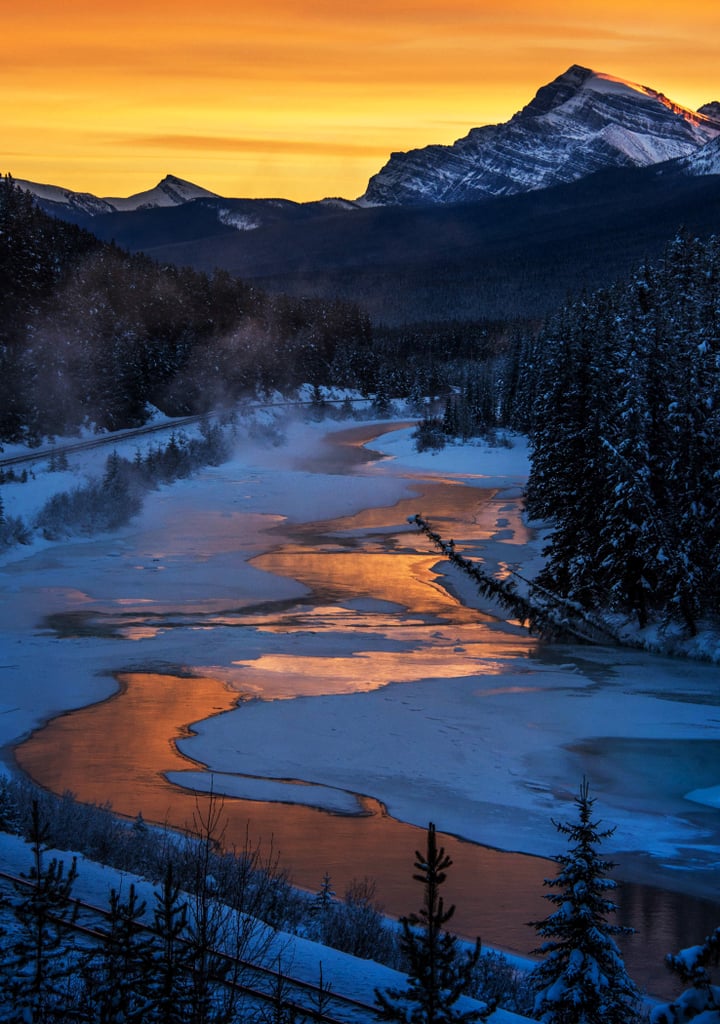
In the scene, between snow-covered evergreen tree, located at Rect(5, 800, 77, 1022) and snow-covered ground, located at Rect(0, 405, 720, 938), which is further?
snow-covered ground, located at Rect(0, 405, 720, 938)

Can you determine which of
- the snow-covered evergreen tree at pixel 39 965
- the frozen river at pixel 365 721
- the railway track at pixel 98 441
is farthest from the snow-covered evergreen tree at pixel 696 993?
the railway track at pixel 98 441

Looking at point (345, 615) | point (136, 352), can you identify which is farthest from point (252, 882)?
point (136, 352)

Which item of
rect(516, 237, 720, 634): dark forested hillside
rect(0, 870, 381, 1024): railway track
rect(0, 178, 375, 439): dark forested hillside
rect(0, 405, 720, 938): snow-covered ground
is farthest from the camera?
rect(0, 178, 375, 439): dark forested hillside

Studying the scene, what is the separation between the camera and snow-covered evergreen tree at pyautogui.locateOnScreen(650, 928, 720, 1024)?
5871 millimetres

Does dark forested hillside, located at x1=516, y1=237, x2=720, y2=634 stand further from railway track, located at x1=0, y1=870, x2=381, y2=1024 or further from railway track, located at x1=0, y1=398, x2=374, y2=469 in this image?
railway track, located at x1=0, y1=398, x2=374, y2=469

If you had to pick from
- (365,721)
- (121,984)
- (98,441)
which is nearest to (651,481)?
(365,721)

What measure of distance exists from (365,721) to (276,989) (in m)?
12.3

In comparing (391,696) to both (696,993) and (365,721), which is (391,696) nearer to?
(365,721)

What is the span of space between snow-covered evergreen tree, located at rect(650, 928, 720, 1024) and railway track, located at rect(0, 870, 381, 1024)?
184 cm

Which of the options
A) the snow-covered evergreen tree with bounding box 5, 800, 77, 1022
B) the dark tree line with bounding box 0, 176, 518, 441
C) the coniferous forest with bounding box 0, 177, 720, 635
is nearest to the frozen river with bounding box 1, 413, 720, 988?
the coniferous forest with bounding box 0, 177, 720, 635

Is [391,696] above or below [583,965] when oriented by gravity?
below

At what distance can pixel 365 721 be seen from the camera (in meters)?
19.4

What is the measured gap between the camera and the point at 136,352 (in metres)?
79.9

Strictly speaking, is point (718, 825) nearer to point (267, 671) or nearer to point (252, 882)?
point (252, 882)
